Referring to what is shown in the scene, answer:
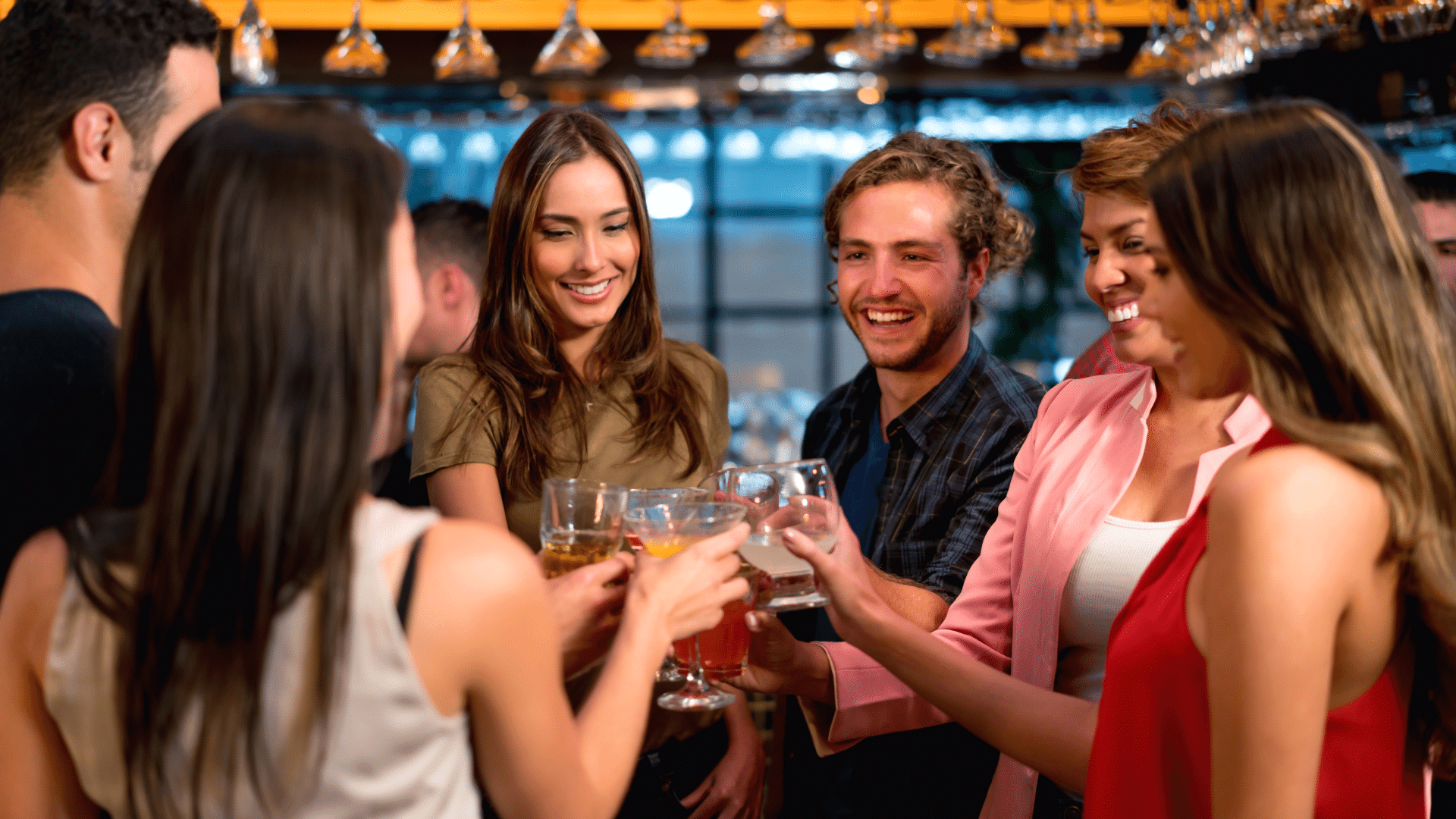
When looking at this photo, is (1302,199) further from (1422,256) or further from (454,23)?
(454,23)

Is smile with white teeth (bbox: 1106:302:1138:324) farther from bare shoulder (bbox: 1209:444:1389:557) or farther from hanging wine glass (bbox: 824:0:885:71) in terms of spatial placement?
hanging wine glass (bbox: 824:0:885:71)

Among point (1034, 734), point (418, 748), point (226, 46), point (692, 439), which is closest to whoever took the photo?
point (418, 748)

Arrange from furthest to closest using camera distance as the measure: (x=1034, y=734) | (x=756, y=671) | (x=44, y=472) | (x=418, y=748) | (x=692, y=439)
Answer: (x=692, y=439), (x=756, y=671), (x=1034, y=734), (x=44, y=472), (x=418, y=748)

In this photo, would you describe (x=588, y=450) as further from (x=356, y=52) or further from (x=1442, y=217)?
(x=1442, y=217)

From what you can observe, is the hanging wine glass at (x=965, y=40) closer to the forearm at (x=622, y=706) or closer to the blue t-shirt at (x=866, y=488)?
the blue t-shirt at (x=866, y=488)

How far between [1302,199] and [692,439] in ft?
4.27

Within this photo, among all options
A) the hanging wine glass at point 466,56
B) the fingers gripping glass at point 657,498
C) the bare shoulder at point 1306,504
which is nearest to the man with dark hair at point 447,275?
the hanging wine glass at point 466,56

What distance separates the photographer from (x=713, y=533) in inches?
59.5

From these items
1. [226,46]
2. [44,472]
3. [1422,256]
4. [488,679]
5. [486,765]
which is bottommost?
[486,765]

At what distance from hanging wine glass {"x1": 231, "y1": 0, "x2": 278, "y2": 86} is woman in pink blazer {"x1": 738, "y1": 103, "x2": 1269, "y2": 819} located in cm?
215

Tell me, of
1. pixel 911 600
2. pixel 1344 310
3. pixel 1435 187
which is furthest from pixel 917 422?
pixel 1435 187

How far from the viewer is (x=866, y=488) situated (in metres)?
2.43

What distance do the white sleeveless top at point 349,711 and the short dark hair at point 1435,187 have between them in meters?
3.02

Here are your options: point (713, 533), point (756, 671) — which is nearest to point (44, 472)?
point (713, 533)
